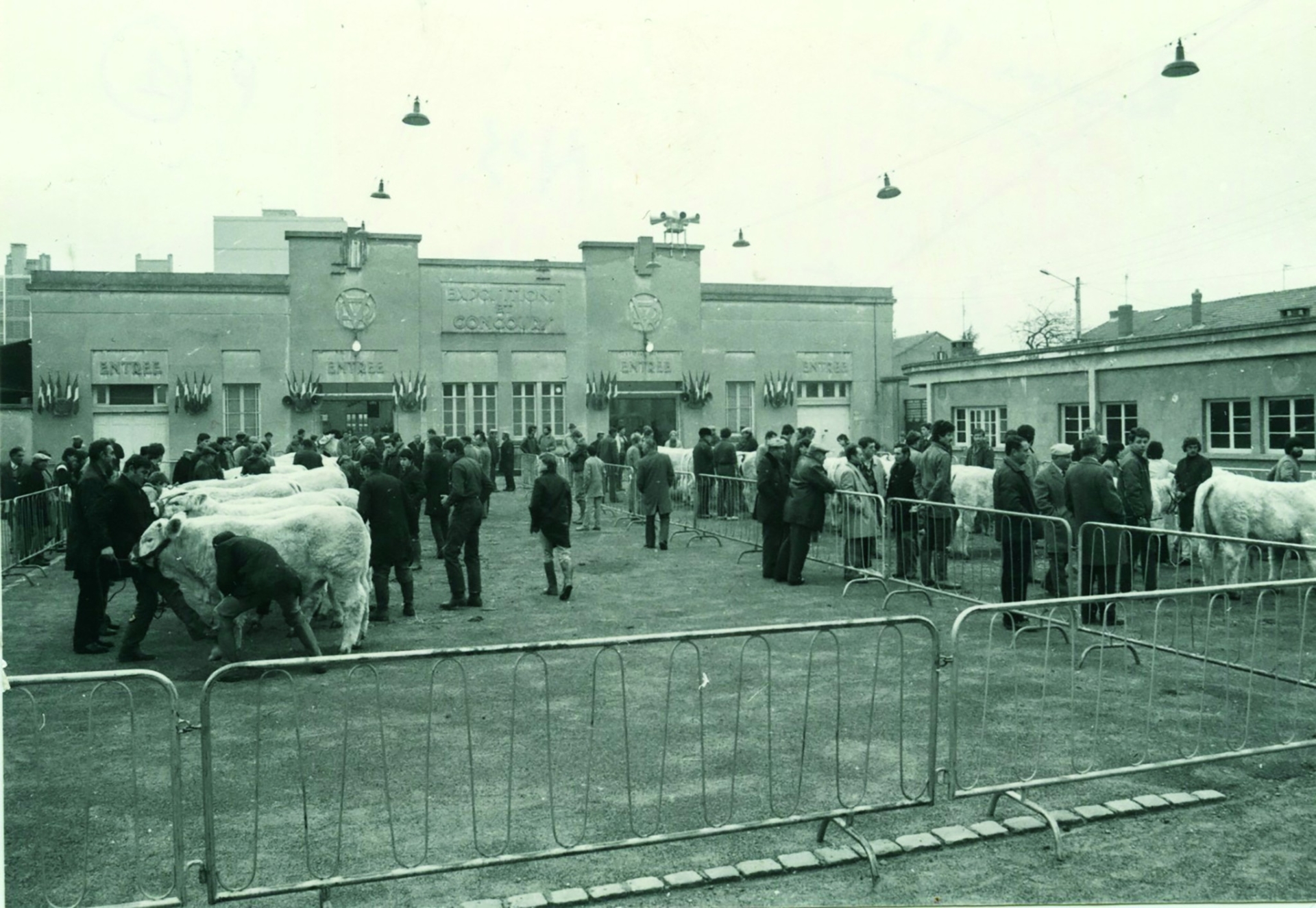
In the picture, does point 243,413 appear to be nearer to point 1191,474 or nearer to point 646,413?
point 646,413

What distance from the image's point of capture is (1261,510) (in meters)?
11.5

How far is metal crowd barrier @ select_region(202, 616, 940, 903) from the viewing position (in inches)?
191

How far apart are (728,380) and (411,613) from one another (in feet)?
95.7

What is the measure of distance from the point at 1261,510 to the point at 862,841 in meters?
9.01

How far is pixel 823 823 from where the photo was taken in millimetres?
5121

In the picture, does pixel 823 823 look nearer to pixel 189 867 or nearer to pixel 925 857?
pixel 925 857

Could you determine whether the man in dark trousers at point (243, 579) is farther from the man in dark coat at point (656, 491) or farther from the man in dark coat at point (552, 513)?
the man in dark coat at point (656, 491)

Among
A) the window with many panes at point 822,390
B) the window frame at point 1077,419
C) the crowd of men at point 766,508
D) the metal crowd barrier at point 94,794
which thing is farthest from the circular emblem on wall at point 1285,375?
the window with many panes at point 822,390

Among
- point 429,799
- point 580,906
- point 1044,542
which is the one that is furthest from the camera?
point 1044,542

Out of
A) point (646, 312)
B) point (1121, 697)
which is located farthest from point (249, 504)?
point (646, 312)

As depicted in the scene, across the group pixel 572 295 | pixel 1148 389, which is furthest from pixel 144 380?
pixel 1148 389

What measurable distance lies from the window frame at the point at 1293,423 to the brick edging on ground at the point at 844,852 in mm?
15007

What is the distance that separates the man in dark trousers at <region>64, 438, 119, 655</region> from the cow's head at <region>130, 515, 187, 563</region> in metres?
0.55

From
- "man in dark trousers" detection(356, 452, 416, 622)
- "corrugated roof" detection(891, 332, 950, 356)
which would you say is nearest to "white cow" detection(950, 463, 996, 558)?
"man in dark trousers" detection(356, 452, 416, 622)
